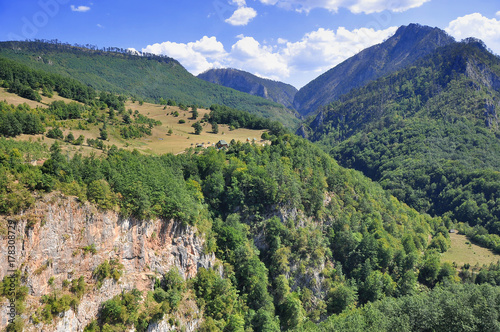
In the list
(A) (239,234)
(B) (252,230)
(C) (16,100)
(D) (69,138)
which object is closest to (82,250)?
(A) (239,234)

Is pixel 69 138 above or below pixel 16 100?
below

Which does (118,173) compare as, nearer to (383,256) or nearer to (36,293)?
(36,293)

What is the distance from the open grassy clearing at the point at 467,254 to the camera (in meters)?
81.7

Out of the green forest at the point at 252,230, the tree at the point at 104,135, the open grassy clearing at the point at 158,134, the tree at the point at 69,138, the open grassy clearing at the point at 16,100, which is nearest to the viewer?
the green forest at the point at 252,230

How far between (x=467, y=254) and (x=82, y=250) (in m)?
105

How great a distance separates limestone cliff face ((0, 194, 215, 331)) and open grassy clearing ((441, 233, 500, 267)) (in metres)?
82.4

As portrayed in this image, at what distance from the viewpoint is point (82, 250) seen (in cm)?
3194

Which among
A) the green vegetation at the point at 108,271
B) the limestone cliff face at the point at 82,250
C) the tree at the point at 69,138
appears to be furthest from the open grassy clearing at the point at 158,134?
the green vegetation at the point at 108,271

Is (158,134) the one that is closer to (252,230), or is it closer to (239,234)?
(252,230)

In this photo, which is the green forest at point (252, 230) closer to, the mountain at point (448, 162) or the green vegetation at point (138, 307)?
the green vegetation at point (138, 307)

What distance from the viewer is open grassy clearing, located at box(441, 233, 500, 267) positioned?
8169 centimetres

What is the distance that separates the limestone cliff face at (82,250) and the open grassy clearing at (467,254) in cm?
8235

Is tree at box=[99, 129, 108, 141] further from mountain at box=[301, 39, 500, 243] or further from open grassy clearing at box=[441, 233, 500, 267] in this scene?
mountain at box=[301, 39, 500, 243]

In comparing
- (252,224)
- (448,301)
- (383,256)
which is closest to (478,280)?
(383,256)
